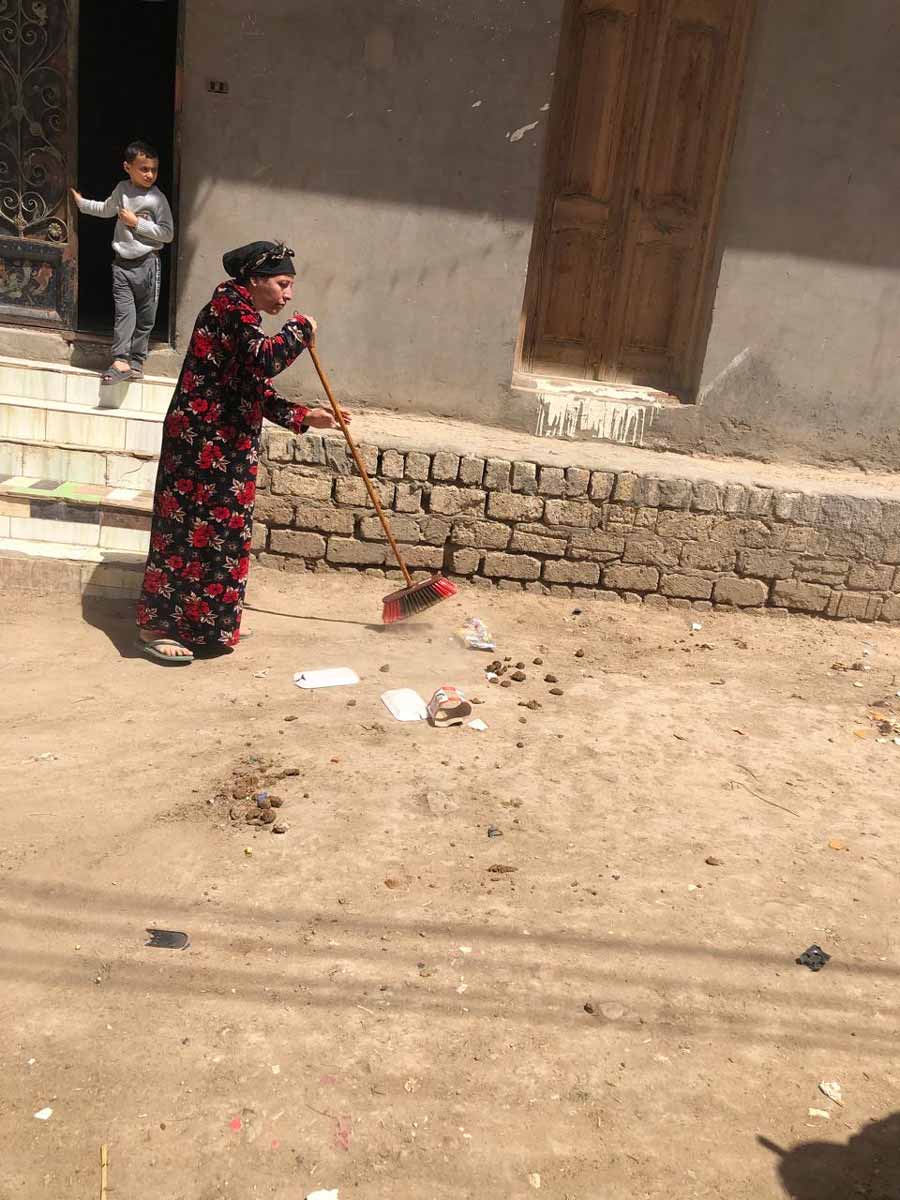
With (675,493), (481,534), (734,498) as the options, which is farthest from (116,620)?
(734,498)

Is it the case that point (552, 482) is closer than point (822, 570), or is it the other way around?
point (552, 482)

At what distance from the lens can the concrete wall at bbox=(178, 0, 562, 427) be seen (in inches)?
227

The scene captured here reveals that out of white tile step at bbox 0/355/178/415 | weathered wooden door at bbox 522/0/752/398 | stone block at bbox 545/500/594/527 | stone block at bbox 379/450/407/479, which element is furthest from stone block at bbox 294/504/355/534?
weathered wooden door at bbox 522/0/752/398

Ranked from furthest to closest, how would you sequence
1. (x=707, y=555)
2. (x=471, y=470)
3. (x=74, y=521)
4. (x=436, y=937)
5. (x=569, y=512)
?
(x=707, y=555) → (x=569, y=512) → (x=471, y=470) → (x=74, y=521) → (x=436, y=937)

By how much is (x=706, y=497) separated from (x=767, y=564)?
602 mm

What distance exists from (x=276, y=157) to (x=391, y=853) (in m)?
4.28

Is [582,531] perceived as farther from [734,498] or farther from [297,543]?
[297,543]

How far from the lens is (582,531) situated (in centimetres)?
626

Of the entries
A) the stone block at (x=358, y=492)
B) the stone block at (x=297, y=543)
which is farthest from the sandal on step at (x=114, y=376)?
the stone block at (x=358, y=492)

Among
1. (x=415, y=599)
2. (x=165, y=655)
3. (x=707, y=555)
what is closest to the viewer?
(x=165, y=655)

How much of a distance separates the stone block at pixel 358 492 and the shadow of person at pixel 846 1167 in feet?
14.0

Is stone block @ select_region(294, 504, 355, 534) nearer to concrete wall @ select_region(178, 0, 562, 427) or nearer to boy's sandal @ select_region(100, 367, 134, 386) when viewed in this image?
concrete wall @ select_region(178, 0, 562, 427)

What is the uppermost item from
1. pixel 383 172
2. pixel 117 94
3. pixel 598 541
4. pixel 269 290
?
pixel 117 94

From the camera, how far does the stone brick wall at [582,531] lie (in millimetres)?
6121
